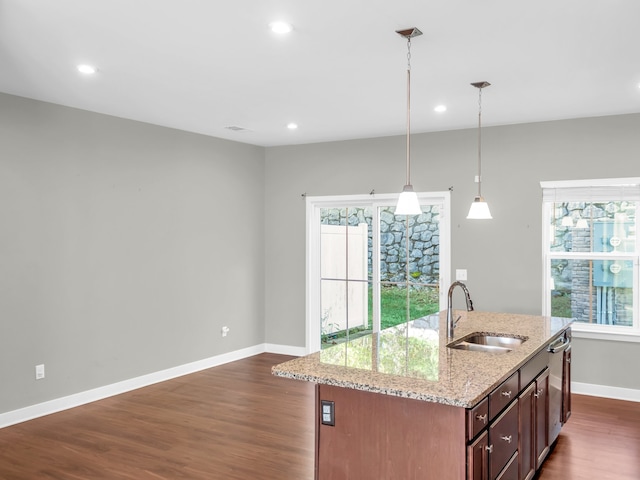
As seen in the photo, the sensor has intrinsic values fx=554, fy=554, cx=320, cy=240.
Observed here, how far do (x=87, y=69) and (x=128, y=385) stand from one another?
3003 millimetres

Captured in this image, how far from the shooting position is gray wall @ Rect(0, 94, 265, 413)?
174 inches

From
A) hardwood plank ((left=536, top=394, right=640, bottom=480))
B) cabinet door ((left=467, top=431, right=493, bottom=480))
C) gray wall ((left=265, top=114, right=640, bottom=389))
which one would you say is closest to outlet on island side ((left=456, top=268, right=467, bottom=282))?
gray wall ((left=265, top=114, right=640, bottom=389))

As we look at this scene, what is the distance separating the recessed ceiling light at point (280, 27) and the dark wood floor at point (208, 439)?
8.58 feet

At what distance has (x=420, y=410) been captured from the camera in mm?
2303

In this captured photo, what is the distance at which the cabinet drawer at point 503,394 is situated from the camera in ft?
8.22

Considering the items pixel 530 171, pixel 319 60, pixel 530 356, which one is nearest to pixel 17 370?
pixel 319 60

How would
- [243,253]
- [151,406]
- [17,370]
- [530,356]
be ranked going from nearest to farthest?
[530,356] → [17,370] → [151,406] → [243,253]

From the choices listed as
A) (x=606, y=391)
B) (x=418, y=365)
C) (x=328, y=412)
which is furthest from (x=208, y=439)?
(x=606, y=391)

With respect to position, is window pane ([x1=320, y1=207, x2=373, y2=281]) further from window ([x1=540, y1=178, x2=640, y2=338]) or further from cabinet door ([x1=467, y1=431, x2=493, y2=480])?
cabinet door ([x1=467, y1=431, x2=493, y2=480])

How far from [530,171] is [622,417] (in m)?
2.34

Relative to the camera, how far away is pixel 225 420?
4457 mm

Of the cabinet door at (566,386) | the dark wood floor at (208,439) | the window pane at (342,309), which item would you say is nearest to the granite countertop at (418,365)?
the cabinet door at (566,386)

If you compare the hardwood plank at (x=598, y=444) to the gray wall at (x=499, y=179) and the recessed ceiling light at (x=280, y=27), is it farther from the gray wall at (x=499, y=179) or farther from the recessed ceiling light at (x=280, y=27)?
the recessed ceiling light at (x=280, y=27)

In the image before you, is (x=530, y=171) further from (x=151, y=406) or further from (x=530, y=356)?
(x=151, y=406)
